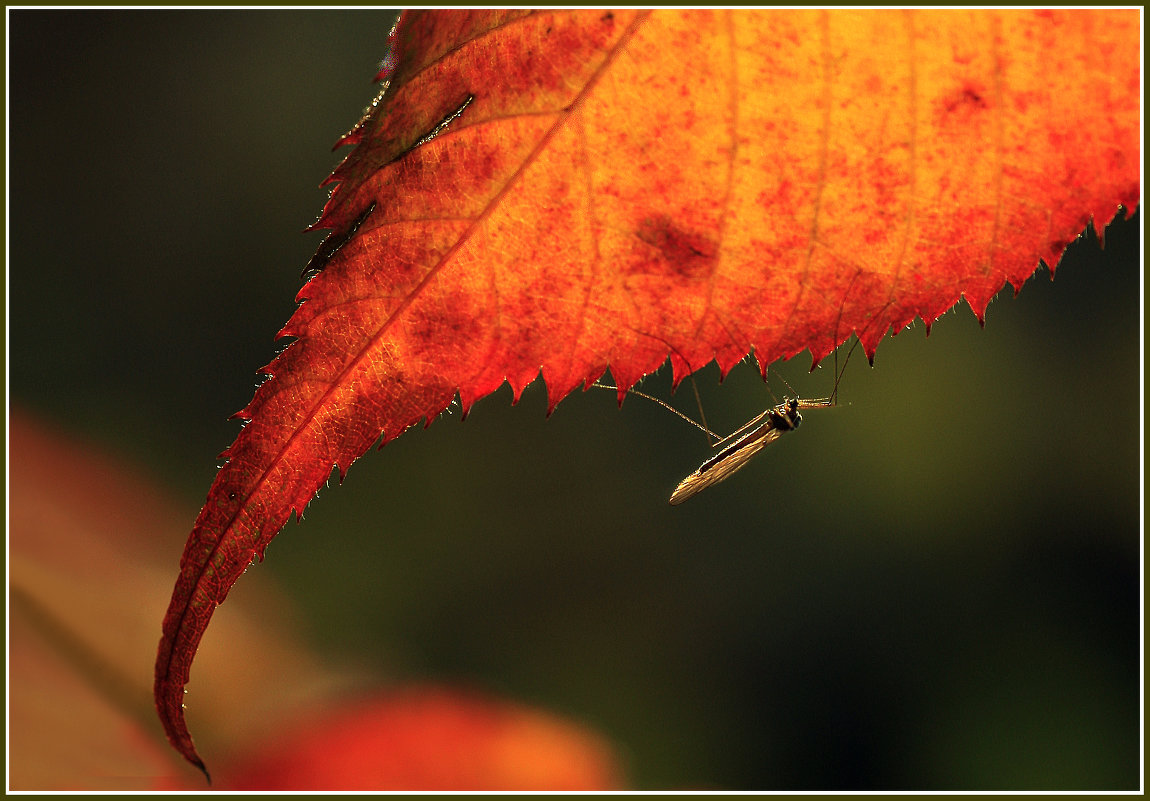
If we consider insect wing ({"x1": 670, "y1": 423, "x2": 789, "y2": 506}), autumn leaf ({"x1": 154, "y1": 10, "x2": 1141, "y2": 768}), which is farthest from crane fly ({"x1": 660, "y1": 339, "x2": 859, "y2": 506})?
autumn leaf ({"x1": 154, "y1": 10, "x2": 1141, "y2": 768})

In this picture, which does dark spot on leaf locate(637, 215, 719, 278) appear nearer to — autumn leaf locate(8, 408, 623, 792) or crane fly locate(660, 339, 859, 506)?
crane fly locate(660, 339, 859, 506)

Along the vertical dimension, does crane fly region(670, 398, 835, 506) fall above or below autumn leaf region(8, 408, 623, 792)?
above

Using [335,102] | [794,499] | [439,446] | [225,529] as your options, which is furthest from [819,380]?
[335,102]

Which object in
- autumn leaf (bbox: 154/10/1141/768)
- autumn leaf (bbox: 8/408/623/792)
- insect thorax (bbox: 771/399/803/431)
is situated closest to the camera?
autumn leaf (bbox: 154/10/1141/768)

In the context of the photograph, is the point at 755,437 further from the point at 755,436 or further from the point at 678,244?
the point at 678,244

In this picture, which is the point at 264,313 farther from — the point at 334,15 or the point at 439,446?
the point at 334,15

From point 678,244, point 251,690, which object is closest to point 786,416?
point 678,244
